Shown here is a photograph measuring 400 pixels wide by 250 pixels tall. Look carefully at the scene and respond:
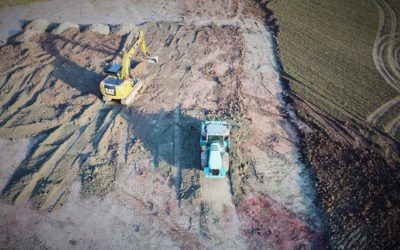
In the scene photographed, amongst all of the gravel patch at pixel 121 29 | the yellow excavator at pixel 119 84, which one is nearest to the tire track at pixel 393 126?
the yellow excavator at pixel 119 84

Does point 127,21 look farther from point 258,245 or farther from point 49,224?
point 258,245

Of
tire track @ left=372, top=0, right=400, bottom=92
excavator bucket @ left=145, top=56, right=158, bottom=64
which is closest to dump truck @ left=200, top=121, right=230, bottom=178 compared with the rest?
excavator bucket @ left=145, top=56, right=158, bottom=64

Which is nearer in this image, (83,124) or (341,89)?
(83,124)

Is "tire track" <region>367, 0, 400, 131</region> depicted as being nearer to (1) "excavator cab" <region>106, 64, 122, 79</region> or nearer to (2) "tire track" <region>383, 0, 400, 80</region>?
(2) "tire track" <region>383, 0, 400, 80</region>

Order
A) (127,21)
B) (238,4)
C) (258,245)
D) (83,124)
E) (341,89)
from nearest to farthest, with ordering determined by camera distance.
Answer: (258,245), (83,124), (341,89), (127,21), (238,4)

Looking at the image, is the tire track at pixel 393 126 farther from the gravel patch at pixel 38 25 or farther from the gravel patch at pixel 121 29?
the gravel patch at pixel 38 25

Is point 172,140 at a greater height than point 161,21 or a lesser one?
lesser

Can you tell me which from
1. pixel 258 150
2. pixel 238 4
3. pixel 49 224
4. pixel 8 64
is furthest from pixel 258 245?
pixel 238 4
